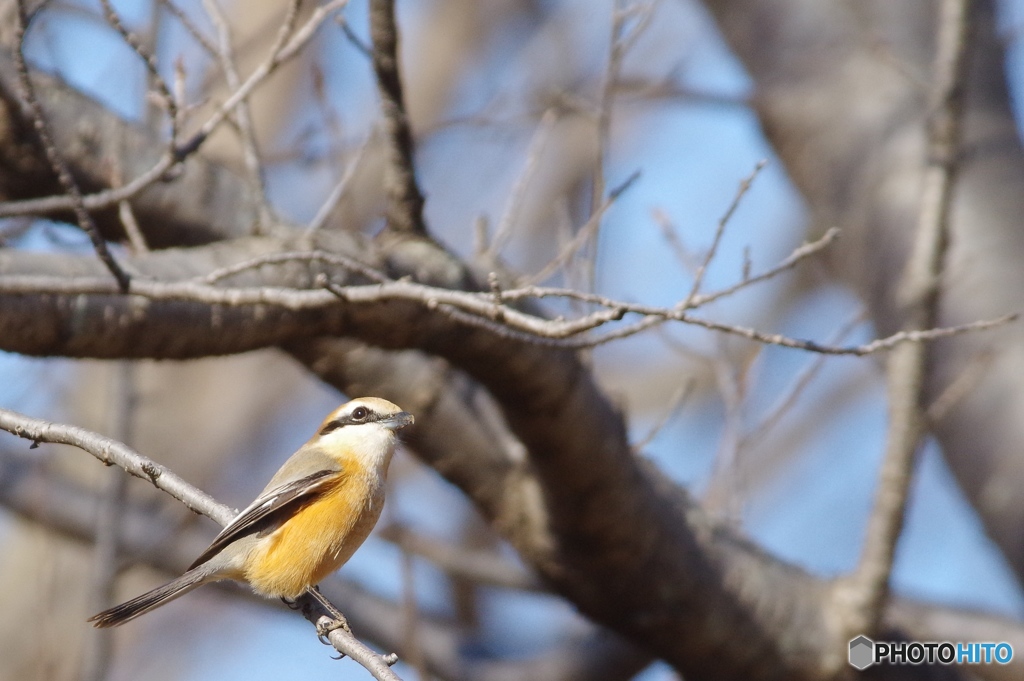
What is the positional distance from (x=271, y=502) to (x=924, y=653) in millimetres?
3496

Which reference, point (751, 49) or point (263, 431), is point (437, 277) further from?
point (263, 431)

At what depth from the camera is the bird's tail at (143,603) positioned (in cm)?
305

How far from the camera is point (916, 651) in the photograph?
16.7 feet

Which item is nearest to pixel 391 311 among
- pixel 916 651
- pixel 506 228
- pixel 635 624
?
pixel 506 228

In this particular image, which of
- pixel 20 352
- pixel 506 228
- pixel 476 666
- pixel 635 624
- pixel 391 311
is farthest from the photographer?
pixel 476 666

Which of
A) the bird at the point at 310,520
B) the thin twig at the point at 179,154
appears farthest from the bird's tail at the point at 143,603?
the thin twig at the point at 179,154

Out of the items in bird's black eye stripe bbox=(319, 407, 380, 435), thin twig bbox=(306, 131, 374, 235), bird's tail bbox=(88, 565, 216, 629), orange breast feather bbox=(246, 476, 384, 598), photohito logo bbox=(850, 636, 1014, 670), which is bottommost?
bird's tail bbox=(88, 565, 216, 629)

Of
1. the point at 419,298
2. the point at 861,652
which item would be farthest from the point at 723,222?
the point at 861,652

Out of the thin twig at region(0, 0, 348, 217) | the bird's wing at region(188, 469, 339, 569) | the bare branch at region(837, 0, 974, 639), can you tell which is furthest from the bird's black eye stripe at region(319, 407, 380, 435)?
the bare branch at region(837, 0, 974, 639)

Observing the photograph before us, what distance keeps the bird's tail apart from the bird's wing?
0.06 meters

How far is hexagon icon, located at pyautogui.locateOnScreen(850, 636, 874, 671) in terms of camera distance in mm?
4828

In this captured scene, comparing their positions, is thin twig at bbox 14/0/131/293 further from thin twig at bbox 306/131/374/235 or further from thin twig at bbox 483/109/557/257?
thin twig at bbox 483/109/557/257

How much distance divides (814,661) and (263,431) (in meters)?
7.03

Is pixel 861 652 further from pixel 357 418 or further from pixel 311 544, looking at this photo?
pixel 311 544
